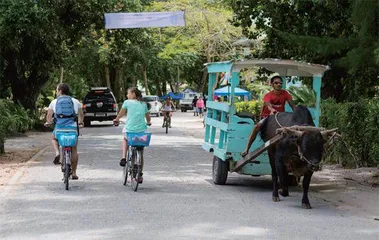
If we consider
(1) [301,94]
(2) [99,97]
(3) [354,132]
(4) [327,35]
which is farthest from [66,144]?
(2) [99,97]

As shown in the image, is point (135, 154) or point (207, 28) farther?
point (207, 28)

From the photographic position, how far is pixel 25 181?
13.3 meters

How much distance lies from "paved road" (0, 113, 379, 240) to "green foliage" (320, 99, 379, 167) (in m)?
2.42

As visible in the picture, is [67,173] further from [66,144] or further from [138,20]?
[138,20]

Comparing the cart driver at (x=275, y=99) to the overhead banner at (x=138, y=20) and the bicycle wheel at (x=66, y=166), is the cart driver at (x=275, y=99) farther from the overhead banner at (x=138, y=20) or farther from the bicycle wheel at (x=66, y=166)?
the overhead banner at (x=138, y=20)

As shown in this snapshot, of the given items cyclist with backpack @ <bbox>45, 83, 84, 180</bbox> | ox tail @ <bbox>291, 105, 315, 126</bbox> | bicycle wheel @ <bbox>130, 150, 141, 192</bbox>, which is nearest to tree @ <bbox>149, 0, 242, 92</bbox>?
cyclist with backpack @ <bbox>45, 83, 84, 180</bbox>

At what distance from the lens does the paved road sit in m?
8.24

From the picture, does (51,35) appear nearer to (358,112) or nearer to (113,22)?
(113,22)

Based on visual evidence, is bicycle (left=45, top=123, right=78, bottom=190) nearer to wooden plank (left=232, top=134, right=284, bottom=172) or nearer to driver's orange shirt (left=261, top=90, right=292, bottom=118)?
wooden plank (left=232, top=134, right=284, bottom=172)

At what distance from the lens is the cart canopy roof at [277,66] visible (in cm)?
1203

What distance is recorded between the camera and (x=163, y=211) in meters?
9.73

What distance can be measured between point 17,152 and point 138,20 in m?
8.51

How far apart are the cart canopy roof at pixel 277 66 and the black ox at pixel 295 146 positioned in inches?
42.5

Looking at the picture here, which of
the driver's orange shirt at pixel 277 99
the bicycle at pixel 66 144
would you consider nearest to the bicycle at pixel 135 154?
the bicycle at pixel 66 144
